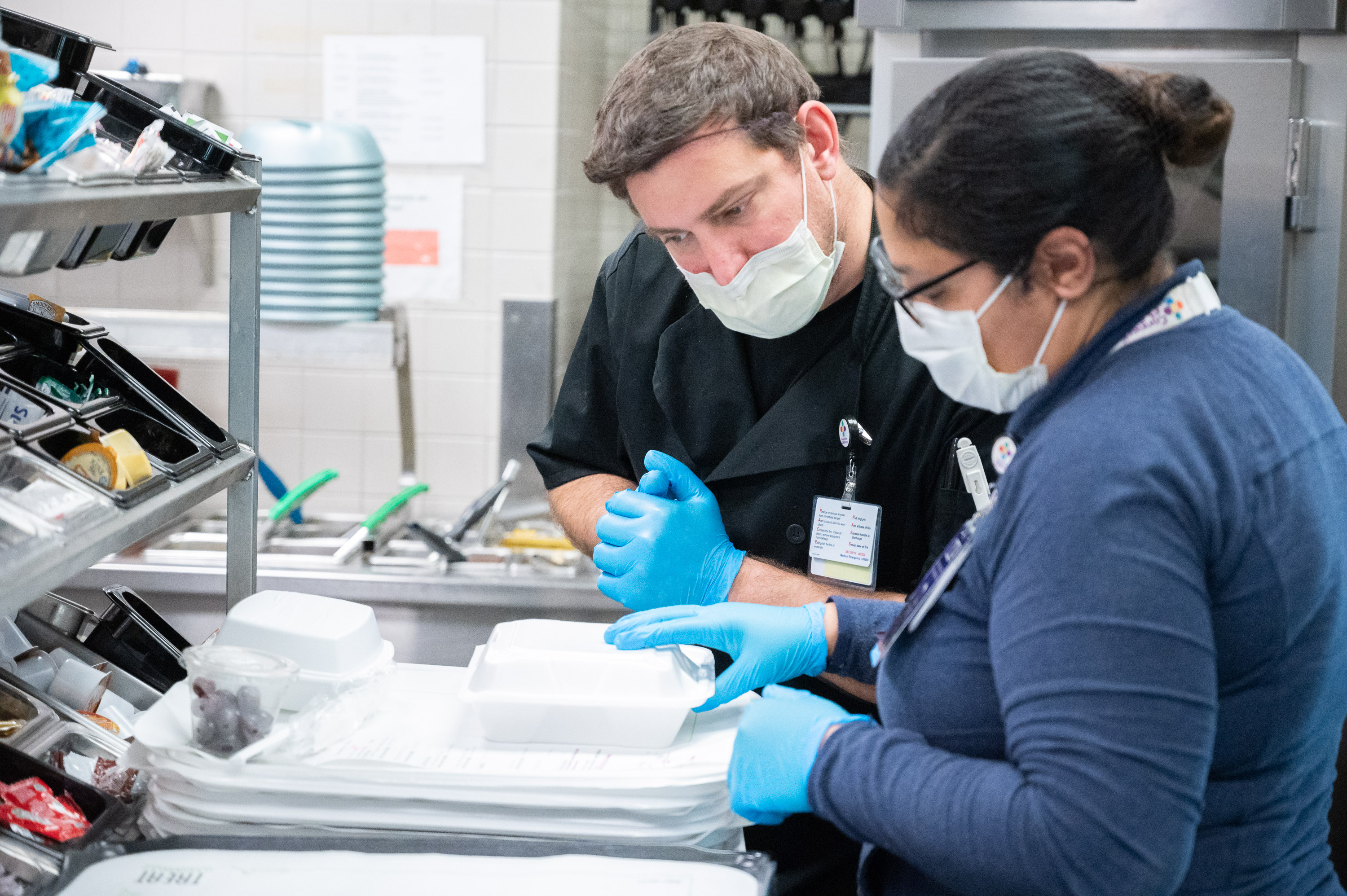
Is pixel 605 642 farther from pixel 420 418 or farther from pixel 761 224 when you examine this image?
pixel 420 418

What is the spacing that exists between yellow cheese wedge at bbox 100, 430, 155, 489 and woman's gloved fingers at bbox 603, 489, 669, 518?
0.62 metres

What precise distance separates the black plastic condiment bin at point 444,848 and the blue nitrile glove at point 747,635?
0.24 m

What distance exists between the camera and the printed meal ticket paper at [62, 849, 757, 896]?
0.97m

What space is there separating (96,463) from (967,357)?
83 cm

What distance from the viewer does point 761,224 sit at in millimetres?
1473

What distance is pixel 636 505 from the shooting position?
1.57m

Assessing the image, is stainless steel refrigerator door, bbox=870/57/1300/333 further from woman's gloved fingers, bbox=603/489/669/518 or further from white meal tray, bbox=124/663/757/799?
white meal tray, bbox=124/663/757/799

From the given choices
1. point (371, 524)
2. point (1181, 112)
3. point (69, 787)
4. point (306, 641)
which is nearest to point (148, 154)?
point (306, 641)

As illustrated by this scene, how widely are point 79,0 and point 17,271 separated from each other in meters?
2.71

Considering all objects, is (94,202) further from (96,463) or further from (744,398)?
(744,398)

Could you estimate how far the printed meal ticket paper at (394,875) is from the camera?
3.17ft

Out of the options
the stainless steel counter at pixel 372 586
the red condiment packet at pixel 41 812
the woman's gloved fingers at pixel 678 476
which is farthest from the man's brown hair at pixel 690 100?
the stainless steel counter at pixel 372 586

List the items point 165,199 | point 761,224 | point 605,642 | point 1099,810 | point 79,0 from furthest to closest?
1. point 79,0
2. point 761,224
3. point 605,642
4. point 165,199
5. point 1099,810

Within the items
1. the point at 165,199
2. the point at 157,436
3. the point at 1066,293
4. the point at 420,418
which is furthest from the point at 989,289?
the point at 420,418
